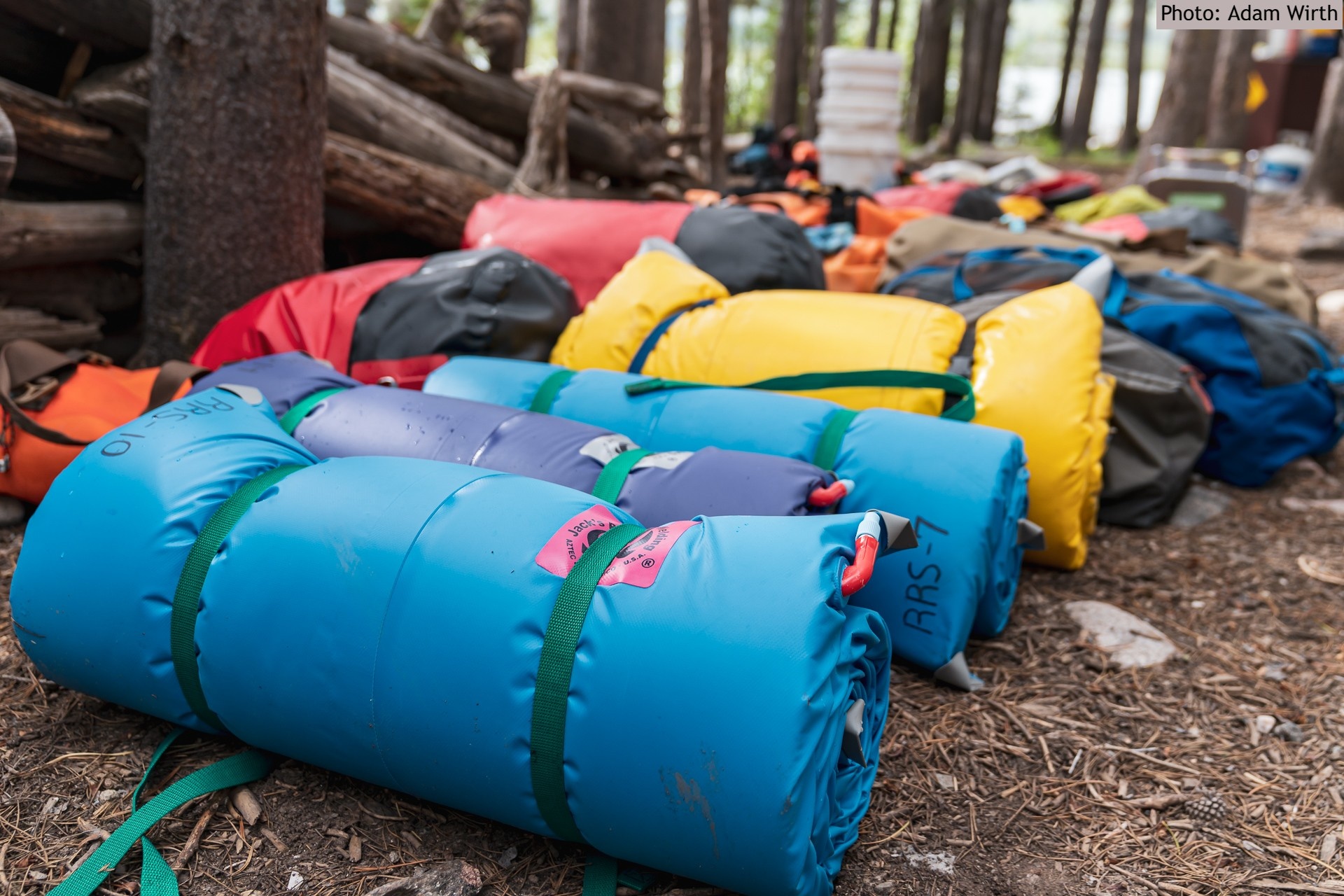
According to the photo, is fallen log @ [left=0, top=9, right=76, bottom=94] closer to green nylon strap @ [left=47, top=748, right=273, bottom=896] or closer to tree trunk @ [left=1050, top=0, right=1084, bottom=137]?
green nylon strap @ [left=47, top=748, right=273, bottom=896]

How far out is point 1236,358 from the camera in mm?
3891

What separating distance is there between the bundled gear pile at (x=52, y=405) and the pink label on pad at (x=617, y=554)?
1685mm

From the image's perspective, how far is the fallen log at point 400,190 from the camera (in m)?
4.44

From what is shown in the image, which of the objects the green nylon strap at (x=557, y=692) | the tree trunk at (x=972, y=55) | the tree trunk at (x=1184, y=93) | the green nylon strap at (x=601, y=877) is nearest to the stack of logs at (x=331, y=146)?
the green nylon strap at (x=557, y=692)

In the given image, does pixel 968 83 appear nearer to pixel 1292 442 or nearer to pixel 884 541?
pixel 1292 442

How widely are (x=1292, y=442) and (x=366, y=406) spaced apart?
3.60 metres

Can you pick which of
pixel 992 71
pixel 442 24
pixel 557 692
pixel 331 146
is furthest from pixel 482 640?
pixel 992 71

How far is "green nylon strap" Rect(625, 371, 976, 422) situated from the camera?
2.86 metres

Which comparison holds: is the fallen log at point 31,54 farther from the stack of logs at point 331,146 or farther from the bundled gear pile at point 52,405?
the bundled gear pile at point 52,405

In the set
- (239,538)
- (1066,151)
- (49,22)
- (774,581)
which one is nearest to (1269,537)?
(774,581)

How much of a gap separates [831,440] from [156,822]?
68.3 inches

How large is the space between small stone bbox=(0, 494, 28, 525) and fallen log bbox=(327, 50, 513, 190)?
2517mm

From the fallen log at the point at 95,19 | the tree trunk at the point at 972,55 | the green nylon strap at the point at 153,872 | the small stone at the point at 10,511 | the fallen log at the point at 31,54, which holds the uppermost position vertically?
the tree trunk at the point at 972,55

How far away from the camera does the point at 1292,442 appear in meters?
3.97
